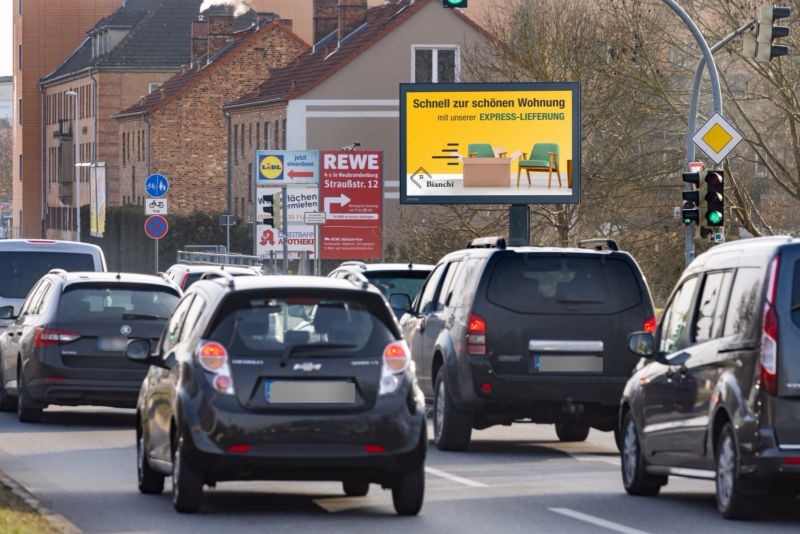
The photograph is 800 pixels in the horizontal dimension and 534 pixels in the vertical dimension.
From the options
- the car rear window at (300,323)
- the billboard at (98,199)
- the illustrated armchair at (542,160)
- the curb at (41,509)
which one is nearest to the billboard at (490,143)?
the illustrated armchair at (542,160)

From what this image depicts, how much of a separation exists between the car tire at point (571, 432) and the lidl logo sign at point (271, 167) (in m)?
39.8

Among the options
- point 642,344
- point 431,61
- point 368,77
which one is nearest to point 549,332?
point 642,344

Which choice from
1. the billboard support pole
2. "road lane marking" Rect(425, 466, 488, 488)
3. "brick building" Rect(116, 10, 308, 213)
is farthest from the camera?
"brick building" Rect(116, 10, 308, 213)

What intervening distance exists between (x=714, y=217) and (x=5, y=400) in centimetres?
1143

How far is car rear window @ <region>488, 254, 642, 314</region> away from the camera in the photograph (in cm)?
1595

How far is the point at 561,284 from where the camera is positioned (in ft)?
52.5

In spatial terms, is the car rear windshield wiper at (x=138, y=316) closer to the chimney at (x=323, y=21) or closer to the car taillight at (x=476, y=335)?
the car taillight at (x=476, y=335)

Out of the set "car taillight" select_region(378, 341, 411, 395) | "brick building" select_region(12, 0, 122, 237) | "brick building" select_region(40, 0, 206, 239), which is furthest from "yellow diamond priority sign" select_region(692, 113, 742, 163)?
"brick building" select_region(12, 0, 122, 237)

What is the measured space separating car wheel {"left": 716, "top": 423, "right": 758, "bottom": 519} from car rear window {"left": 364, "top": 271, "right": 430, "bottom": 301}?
10997mm

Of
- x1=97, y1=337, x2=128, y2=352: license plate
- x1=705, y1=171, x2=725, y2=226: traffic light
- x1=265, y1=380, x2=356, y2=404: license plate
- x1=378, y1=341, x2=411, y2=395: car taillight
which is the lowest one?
x1=97, y1=337, x2=128, y2=352: license plate

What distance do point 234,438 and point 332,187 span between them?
46.2 metres

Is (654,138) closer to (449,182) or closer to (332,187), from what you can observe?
(449,182)

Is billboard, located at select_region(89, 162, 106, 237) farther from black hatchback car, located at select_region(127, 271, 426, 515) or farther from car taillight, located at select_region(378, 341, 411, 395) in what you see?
car taillight, located at select_region(378, 341, 411, 395)

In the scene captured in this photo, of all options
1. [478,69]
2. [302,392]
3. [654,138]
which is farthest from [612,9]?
[302,392]
